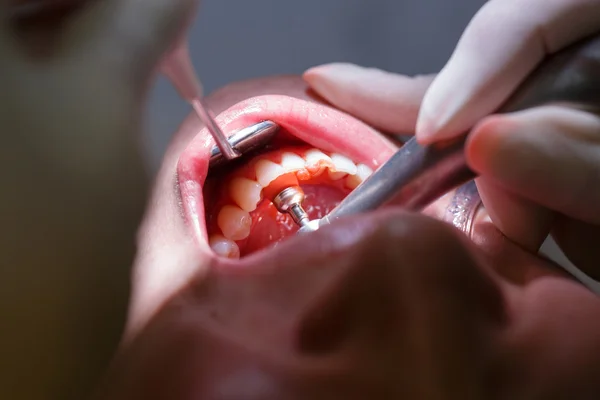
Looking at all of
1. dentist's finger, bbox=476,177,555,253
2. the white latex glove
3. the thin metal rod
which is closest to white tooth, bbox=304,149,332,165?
the thin metal rod

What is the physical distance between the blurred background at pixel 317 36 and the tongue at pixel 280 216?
17 cm

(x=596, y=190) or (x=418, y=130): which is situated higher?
(x=418, y=130)

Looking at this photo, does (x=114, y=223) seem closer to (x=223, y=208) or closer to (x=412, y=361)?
(x=412, y=361)

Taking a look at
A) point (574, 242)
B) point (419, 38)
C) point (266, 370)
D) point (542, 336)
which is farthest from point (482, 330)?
point (419, 38)

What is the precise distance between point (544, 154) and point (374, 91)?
32 centimetres

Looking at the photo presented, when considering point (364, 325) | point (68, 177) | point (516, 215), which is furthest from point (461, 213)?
point (68, 177)

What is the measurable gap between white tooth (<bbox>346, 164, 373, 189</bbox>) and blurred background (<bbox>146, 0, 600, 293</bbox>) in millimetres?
180

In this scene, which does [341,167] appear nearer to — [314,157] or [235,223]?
[314,157]

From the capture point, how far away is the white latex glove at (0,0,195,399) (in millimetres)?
375

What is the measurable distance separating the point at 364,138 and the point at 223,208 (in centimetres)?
22

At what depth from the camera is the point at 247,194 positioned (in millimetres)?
837

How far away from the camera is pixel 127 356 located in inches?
22.8

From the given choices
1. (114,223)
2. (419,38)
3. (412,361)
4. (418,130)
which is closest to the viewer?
(114,223)

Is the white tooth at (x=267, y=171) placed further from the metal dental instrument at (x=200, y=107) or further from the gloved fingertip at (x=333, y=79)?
the gloved fingertip at (x=333, y=79)
